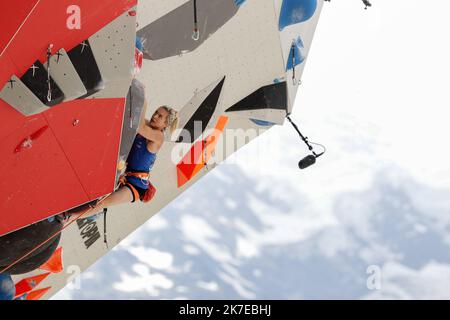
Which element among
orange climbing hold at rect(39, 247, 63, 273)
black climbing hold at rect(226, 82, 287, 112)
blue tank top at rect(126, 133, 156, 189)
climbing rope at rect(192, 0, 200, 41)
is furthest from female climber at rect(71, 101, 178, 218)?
black climbing hold at rect(226, 82, 287, 112)

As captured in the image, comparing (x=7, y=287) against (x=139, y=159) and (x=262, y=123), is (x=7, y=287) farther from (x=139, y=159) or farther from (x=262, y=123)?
(x=262, y=123)

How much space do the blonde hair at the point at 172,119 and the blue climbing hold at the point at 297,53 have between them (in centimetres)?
204

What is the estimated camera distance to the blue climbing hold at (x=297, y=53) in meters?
7.33

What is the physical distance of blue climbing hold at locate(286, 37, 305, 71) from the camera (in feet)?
24.1

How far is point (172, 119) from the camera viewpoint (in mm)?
6500

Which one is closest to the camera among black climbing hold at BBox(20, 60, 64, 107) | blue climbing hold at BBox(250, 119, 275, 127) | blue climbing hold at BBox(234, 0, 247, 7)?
black climbing hold at BBox(20, 60, 64, 107)

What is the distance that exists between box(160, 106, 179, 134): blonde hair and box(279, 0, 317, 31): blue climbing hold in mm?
1957

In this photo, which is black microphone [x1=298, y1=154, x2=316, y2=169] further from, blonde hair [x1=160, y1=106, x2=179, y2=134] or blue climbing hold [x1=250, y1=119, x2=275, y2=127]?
blonde hair [x1=160, y1=106, x2=179, y2=134]

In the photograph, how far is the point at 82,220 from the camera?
6.36 metres

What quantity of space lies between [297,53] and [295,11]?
0.79 metres

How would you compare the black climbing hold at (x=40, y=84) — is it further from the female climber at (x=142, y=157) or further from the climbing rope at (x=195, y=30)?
the climbing rope at (x=195, y=30)

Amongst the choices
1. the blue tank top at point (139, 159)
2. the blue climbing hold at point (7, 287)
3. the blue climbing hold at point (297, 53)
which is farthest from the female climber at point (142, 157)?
the blue climbing hold at point (297, 53)

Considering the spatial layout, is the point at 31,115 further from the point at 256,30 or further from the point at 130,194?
the point at 256,30
